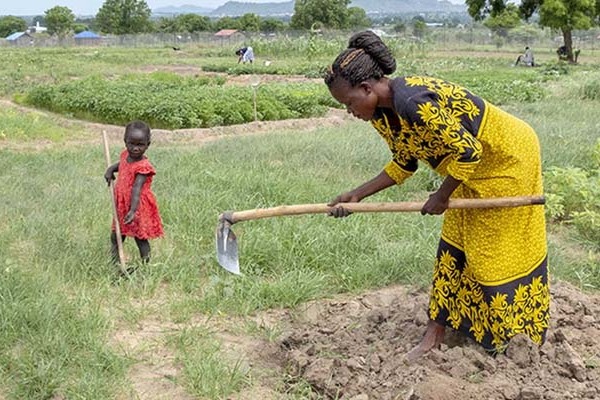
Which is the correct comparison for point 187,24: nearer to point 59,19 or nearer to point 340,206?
point 59,19

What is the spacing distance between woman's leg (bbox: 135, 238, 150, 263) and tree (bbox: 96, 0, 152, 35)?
7308 centimetres

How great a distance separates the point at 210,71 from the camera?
2498 cm

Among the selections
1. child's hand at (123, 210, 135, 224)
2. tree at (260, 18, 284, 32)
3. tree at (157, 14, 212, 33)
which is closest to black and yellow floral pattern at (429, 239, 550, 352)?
child's hand at (123, 210, 135, 224)

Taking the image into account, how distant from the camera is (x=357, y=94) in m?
2.70

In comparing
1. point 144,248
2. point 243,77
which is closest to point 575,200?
point 144,248

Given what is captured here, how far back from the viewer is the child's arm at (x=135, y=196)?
13.6 ft

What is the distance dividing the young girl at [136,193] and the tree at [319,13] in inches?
2413

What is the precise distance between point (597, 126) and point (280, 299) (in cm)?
663

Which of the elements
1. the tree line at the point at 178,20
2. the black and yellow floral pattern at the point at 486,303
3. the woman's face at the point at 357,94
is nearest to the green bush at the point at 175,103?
the black and yellow floral pattern at the point at 486,303

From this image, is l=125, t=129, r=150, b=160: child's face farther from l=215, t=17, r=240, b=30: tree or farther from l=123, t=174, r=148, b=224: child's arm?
l=215, t=17, r=240, b=30: tree

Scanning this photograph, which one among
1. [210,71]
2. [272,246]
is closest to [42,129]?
[272,246]

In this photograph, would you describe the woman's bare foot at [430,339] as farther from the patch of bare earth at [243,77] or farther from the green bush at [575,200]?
the patch of bare earth at [243,77]

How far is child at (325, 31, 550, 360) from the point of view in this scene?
2.66 m

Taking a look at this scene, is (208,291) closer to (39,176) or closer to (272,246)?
(272,246)
